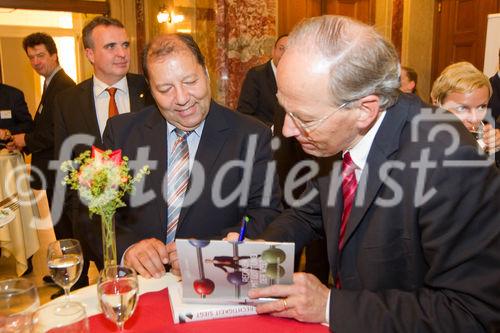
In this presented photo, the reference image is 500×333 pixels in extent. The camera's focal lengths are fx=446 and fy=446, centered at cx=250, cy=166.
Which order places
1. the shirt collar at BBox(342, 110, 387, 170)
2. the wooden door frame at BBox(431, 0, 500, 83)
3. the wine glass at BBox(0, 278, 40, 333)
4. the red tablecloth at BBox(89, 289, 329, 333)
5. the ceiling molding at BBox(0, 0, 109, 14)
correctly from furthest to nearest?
1. the ceiling molding at BBox(0, 0, 109, 14)
2. the wooden door frame at BBox(431, 0, 500, 83)
3. the shirt collar at BBox(342, 110, 387, 170)
4. the red tablecloth at BBox(89, 289, 329, 333)
5. the wine glass at BBox(0, 278, 40, 333)

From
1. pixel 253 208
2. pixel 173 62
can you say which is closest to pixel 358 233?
pixel 253 208

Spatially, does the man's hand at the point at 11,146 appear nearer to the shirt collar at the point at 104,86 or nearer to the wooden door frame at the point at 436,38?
the shirt collar at the point at 104,86

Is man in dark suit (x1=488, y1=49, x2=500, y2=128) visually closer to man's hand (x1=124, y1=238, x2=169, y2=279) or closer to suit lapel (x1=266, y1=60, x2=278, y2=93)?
suit lapel (x1=266, y1=60, x2=278, y2=93)

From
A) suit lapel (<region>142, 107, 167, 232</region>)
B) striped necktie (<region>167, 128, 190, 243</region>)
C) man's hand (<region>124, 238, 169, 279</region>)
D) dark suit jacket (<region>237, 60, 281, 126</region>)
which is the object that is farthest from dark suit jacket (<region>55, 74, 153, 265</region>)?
man's hand (<region>124, 238, 169, 279</region>)

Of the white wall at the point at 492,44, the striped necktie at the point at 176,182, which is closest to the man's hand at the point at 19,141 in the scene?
the striped necktie at the point at 176,182

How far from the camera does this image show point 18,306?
116 cm

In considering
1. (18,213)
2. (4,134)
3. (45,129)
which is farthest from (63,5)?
(18,213)

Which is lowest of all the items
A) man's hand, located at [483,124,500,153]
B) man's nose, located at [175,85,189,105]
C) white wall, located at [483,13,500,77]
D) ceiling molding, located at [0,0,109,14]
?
man's hand, located at [483,124,500,153]

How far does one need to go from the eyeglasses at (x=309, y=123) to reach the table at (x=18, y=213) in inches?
126

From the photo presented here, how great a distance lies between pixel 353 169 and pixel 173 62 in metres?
0.91

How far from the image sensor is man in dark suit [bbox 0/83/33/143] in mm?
4645

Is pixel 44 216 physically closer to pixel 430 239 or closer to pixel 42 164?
pixel 42 164

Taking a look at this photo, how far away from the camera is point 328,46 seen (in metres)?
1.30

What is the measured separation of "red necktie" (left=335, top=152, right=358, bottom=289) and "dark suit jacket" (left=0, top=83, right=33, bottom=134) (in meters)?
4.24
